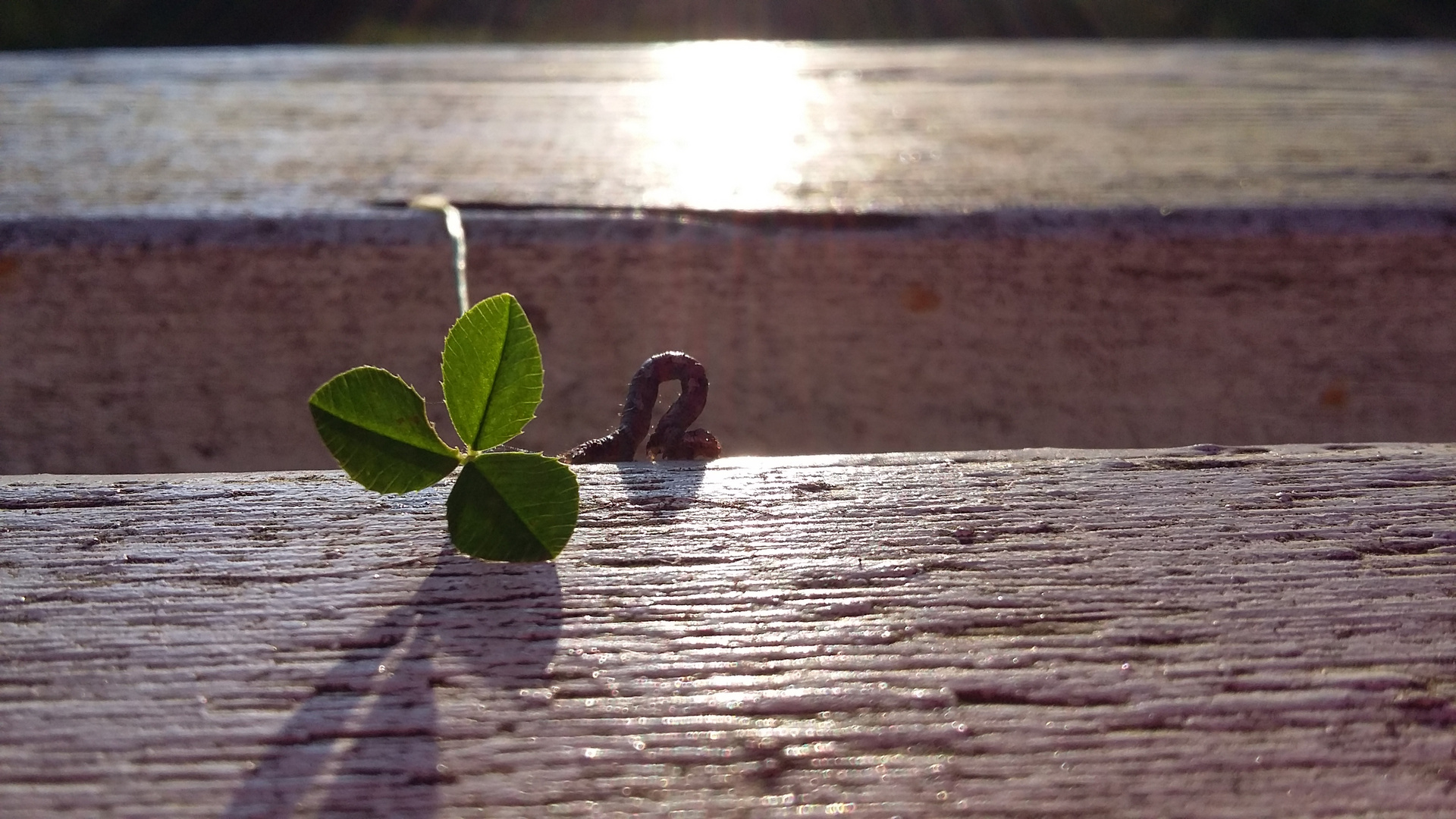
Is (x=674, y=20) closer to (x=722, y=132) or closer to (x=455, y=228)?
(x=722, y=132)

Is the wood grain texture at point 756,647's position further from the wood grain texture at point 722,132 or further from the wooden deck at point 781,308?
the wood grain texture at point 722,132

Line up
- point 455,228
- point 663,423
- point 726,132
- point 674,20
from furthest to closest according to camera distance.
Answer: point 674,20 → point 726,132 → point 455,228 → point 663,423

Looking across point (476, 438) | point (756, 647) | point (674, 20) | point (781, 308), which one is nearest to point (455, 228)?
point (781, 308)

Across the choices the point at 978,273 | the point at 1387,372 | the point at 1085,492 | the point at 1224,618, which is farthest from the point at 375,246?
the point at 1387,372

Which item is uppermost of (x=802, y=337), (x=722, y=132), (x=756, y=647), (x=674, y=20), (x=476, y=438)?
(x=674, y=20)

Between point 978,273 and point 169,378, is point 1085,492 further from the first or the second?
point 169,378

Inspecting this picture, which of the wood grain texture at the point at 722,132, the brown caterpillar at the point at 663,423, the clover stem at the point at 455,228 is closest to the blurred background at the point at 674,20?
the wood grain texture at the point at 722,132
